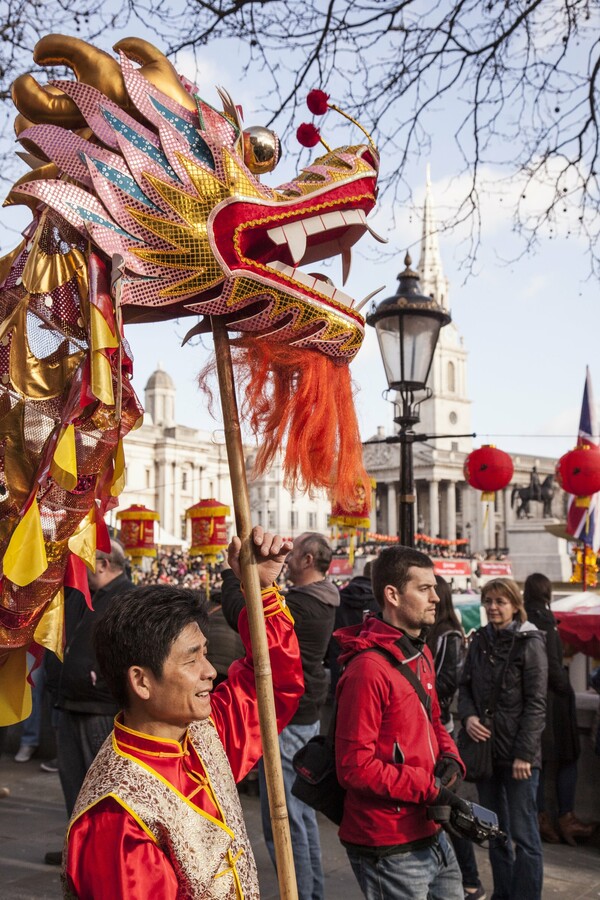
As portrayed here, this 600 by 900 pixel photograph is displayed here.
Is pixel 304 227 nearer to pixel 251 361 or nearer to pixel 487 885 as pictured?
pixel 251 361

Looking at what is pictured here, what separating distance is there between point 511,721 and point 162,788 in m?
2.86

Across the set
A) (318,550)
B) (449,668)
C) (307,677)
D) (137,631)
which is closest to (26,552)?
(137,631)

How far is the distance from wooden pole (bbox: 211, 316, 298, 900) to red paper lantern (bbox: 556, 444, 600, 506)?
10.0 metres

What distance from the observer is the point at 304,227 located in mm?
2029

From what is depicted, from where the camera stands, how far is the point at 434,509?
265ft

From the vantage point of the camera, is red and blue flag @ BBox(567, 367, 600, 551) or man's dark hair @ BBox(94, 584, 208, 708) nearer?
man's dark hair @ BBox(94, 584, 208, 708)

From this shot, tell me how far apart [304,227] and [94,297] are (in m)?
0.51

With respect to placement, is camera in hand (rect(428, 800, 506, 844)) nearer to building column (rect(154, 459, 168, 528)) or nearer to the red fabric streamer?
the red fabric streamer

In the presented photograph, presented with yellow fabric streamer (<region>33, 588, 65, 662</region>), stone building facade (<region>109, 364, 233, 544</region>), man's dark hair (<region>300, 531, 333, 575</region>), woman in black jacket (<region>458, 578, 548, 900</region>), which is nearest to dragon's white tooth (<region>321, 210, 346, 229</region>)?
yellow fabric streamer (<region>33, 588, 65, 662</region>)

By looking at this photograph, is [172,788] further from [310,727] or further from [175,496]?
[175,496]

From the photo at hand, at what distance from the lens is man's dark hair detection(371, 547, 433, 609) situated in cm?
294

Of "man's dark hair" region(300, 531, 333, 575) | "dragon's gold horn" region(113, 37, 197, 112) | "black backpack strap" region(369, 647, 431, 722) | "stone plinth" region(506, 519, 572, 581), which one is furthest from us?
"stone plinth" region(506, 519, 572, 581)

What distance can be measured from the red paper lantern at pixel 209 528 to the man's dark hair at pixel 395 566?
44.9 feet

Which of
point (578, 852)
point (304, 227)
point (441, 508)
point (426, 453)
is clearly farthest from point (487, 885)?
point (441, 508)
